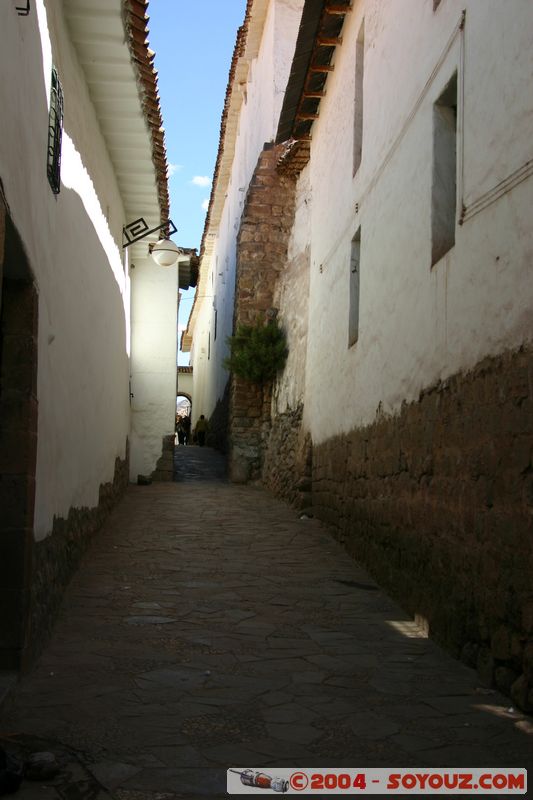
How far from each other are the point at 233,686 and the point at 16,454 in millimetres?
1730

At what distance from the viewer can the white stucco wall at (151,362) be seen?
14781mm

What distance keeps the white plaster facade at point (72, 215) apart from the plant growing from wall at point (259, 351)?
4.46 metres

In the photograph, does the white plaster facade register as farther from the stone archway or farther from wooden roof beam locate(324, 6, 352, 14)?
wooden roof beam locate(324, 6, 352, 14)

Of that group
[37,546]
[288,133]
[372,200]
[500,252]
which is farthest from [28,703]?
[288,133]

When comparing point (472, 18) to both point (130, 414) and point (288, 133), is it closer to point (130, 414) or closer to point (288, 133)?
point (288, 133)

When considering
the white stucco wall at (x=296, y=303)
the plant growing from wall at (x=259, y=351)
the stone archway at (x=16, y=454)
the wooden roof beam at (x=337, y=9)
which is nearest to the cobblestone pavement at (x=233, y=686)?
the stone archway at (x=16, y=454)

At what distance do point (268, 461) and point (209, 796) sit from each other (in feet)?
38.2

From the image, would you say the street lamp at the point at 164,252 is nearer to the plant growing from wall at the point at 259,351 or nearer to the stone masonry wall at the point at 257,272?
the plant growing from wall at the point at 259,351

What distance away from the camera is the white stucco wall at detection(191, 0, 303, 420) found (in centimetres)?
1595

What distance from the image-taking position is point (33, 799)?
3064 mm

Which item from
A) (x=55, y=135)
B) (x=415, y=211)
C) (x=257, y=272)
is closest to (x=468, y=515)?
(x=415, y=211)

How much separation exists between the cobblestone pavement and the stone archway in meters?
0.36

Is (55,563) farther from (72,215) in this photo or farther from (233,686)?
(72,215)

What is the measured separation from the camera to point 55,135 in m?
5.45
